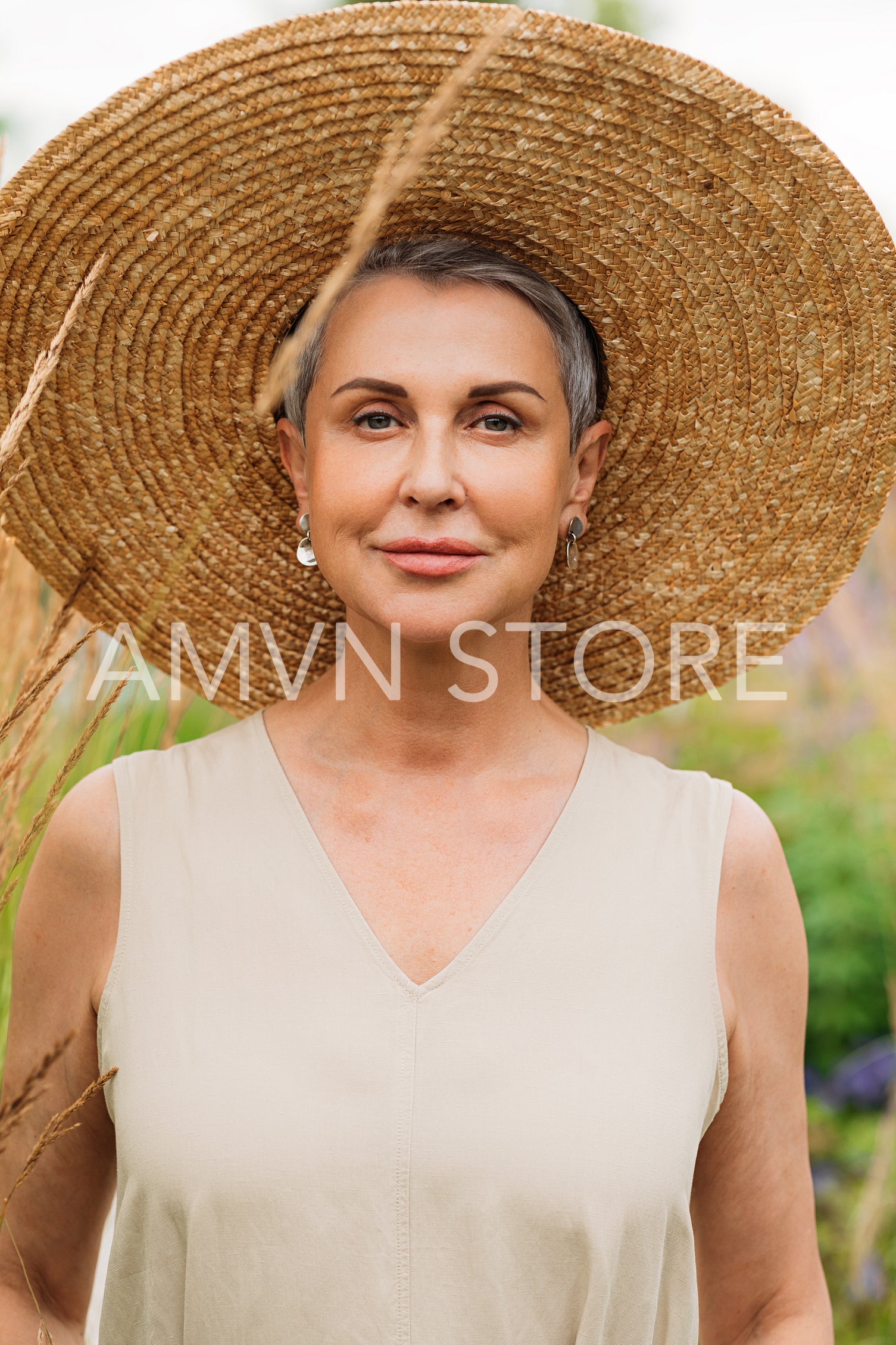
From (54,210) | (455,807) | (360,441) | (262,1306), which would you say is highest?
(54,210)

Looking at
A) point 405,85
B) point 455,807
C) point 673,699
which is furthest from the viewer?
point 673,699

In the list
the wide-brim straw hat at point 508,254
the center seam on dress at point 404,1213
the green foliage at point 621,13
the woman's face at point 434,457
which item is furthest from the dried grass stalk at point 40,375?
the green foliage at point 621,13

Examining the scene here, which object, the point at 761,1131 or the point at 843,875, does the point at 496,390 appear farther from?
the point at 843,875

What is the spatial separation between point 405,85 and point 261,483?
2.06 feet

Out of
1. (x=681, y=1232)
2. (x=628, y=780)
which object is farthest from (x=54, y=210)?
(x=681, y=1232)

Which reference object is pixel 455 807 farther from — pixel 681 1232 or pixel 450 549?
pixel 681 1232

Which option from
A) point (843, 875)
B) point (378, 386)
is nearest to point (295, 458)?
point (378, 386)

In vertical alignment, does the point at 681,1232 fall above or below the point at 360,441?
below

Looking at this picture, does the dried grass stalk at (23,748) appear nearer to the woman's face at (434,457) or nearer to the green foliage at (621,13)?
the woman's face at (434,457)

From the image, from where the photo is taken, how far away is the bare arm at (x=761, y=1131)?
64.9 inches

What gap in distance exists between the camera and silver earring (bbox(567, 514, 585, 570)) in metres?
1.73

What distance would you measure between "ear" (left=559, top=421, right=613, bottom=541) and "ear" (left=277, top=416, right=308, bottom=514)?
0.35 meters

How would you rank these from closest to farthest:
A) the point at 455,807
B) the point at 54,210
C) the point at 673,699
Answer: the point at 54,210
the point at 455,807
the point at 673,699

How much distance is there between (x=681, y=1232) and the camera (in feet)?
4.99
